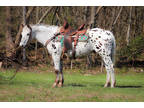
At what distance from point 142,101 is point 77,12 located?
10054 millimetres

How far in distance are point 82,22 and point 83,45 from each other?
20.1ft

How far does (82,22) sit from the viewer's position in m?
15.4

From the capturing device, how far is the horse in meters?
9.30

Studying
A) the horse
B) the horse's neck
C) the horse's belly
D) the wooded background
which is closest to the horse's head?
the horse

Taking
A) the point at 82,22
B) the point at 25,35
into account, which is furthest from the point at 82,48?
the point at 82,22

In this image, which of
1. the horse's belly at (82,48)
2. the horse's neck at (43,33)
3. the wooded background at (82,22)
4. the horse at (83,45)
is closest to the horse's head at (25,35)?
the horse at (83,45)

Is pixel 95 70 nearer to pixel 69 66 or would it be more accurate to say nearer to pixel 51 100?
pixel 69 66

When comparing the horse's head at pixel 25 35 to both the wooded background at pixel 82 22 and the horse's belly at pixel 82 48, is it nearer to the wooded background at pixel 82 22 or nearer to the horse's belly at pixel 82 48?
the horse's belly at pixel 82 48

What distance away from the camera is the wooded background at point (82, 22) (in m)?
13.0

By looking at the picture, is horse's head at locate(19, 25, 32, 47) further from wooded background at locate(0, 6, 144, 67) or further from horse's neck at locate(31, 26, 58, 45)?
wooded background at locate(0, 6, 144, 67)

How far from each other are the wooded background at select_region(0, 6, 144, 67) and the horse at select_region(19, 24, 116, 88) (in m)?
2.68

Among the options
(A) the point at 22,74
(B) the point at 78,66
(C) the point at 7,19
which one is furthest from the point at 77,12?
(A) the point at 22,74

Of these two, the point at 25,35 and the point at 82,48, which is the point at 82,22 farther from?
the point at 25,35

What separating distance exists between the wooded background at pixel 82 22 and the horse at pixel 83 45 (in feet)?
8.78
